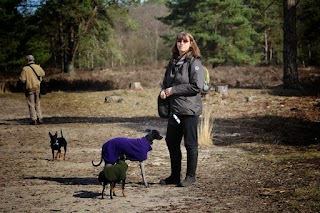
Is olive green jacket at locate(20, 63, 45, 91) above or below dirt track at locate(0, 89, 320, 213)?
above

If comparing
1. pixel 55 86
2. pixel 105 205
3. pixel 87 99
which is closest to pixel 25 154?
pixel 105 205

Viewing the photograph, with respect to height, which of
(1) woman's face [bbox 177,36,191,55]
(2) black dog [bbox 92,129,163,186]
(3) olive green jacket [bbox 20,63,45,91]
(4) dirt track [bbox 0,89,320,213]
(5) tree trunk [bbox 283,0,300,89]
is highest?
(5) tree trunk [bbox 283,0,300,89]

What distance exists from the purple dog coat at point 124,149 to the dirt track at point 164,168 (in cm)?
49

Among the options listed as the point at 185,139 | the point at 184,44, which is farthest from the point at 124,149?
the point at 184,44

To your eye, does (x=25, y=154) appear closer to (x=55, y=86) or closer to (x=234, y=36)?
(x=55, y=86)

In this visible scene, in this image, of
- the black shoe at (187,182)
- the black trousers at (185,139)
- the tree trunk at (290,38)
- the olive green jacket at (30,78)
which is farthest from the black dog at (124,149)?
the tree trunk at (290,38)

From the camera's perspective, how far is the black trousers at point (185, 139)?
622 centimetres

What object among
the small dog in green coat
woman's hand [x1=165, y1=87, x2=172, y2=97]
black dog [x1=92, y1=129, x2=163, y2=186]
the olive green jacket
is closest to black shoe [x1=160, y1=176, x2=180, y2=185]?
black dog [x1=92, y1=129, x2=163, y2=186]

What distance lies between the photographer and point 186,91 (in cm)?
609

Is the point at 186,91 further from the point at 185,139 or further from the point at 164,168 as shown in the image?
the point at 164,168

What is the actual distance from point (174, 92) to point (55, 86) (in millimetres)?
24075

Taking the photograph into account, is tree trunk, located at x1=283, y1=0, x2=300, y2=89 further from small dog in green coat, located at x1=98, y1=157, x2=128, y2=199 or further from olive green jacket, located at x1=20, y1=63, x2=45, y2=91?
small dog in green coat, located at x1=98, y1=157, x2=128, y2=199

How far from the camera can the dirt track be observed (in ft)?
17.8

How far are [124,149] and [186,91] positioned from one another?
4.06ft
